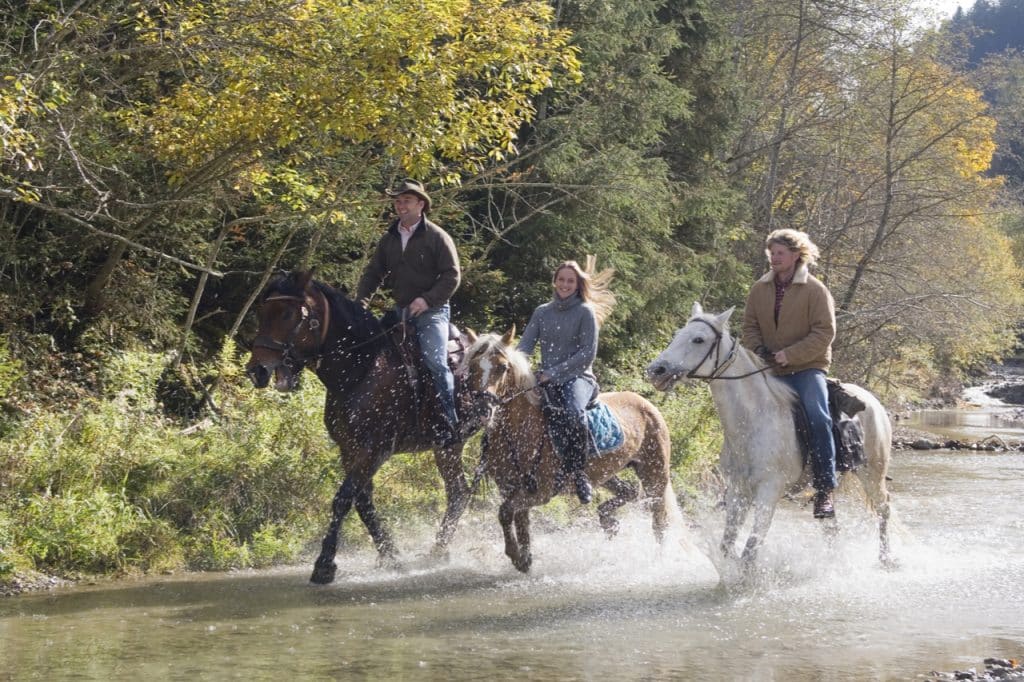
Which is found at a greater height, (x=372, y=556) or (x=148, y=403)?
(x=148, y=403)

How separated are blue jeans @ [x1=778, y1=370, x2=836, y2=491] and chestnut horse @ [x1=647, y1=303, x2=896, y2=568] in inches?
4.9

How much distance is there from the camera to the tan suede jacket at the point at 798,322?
9.37m

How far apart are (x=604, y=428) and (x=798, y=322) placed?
1.71 meters

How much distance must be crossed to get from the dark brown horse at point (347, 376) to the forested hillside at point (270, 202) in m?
1.33

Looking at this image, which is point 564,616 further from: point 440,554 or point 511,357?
point 440,554

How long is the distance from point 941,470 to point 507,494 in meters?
13.2

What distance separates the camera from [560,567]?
1016 cm

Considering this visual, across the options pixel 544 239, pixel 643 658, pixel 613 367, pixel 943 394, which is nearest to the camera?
pixel 643 658

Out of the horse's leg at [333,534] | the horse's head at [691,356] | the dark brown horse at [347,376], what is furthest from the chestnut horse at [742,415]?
the horse's leg at [333,534]

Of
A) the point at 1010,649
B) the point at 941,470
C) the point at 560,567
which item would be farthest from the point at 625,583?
the point at 941,470

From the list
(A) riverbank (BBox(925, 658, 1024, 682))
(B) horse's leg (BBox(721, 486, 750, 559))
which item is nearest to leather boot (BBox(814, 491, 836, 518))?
(B) horse's leg (BBox(721, 486, 750, 559))

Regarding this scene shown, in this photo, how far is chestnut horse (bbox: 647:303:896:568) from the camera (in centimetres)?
906

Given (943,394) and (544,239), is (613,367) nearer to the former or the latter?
(544,239)

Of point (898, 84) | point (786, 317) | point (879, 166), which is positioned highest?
point (898, 84)
